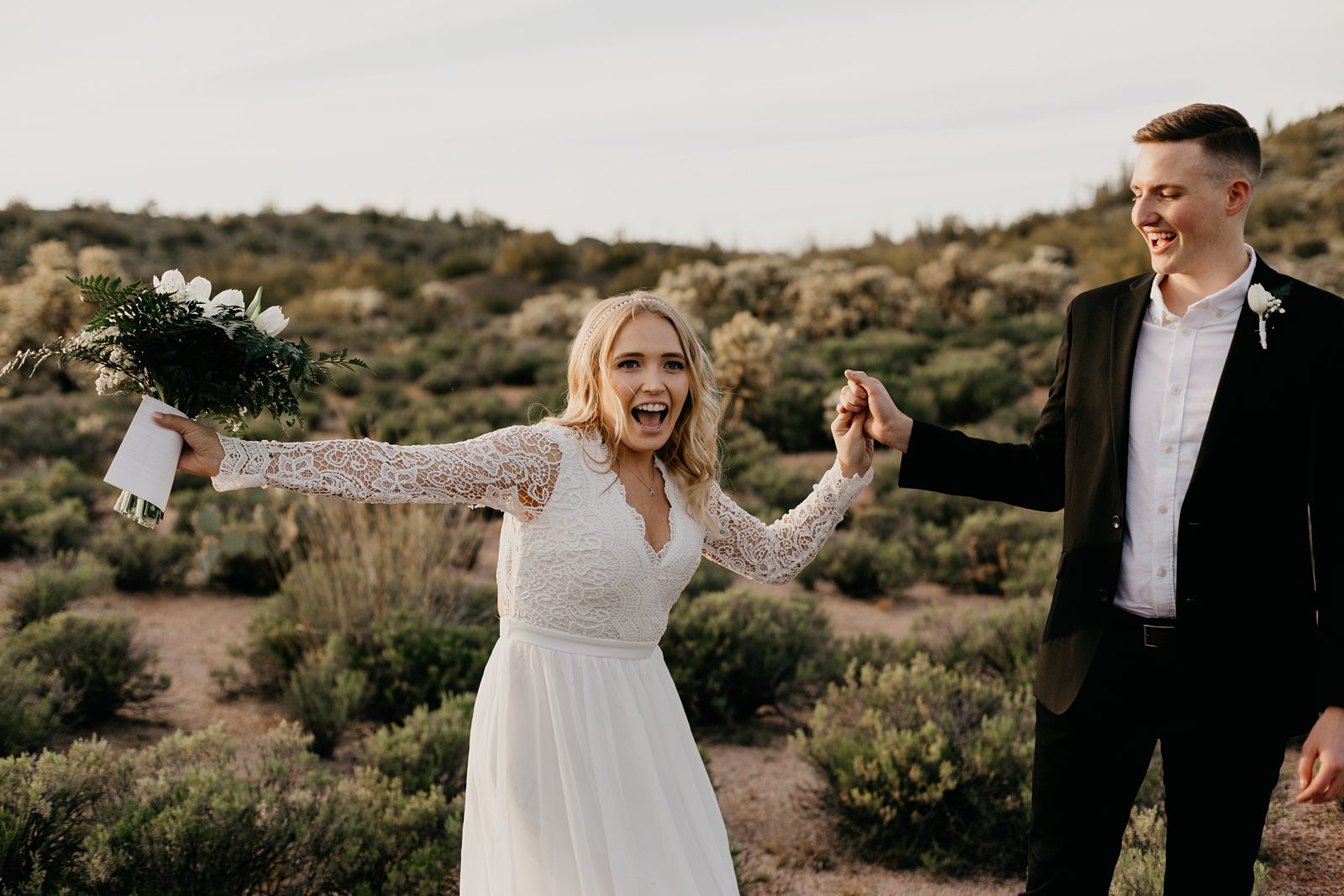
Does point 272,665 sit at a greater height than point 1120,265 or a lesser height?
lesser

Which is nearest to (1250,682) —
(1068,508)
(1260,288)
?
(1068,508)

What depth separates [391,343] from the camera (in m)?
21.7

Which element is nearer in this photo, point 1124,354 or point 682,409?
point 1124,354

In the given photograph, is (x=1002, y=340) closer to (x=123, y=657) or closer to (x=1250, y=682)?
(x=123, y=657)

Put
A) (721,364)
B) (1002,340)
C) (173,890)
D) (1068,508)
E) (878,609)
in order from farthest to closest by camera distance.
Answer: (1002,340), (721,364), (878,609), (173,890), (1068,508)

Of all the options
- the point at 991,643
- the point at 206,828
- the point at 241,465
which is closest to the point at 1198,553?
the point at 241,465

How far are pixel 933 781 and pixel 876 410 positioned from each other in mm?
2227

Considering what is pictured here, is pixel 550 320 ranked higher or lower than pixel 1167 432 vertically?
higher

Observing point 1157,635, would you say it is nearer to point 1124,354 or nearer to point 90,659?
point 1124,354

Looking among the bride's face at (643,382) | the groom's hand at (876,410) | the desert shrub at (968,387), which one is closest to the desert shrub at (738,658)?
the groom's hand at (876,410)

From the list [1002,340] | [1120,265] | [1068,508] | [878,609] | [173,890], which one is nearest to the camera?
[1068,508]

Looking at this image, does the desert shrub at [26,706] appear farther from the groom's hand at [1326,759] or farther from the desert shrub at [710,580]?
the groom's hand at [1326,759]

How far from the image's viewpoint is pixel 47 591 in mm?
6852

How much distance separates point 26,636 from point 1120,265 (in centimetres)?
2250
